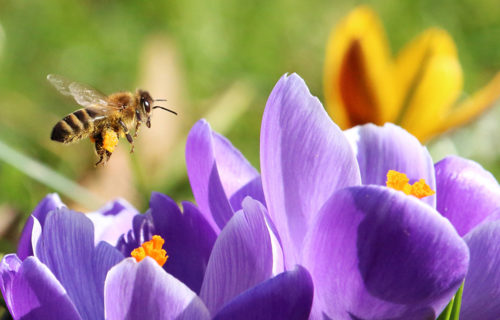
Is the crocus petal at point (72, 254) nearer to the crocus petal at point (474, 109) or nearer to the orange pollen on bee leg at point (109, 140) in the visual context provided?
the orange pollen on bee leg at point (109, 140)

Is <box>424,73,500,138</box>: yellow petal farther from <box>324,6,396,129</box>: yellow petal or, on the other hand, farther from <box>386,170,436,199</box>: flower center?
<box>386,170,436,199</box>: flower center

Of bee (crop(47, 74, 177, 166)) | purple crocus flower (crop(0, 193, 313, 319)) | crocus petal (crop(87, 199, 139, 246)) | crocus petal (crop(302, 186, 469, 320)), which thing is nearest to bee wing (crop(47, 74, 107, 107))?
bee (crop(47, 74, 177, 166))

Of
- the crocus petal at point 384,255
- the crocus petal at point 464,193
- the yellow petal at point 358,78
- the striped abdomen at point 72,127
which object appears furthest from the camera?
the yellow petal at point 358,78

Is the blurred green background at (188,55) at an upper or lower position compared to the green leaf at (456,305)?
lower

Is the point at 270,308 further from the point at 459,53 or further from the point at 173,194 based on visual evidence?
the point at 459,53

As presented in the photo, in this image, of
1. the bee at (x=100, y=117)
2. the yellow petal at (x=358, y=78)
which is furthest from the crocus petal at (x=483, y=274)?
the yellow petal at (x=358, y=78)

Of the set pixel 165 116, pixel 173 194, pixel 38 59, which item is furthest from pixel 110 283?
pixel 38 59

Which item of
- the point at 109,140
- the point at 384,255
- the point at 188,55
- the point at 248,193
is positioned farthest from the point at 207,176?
the point at 188,55
